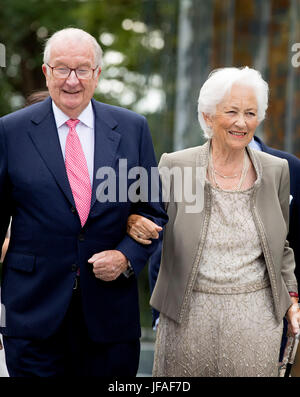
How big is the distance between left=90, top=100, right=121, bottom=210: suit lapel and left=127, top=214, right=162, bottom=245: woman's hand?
20cm

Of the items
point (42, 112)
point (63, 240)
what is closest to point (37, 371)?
point (63, 240)

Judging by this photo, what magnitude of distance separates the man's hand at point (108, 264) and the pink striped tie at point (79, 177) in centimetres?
17

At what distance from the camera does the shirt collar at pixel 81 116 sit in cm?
434

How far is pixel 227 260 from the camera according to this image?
4406 millimetres

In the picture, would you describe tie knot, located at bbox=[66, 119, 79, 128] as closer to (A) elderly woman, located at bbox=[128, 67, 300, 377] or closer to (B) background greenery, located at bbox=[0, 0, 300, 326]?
(A) elderly woman, located at bbox=[128, 67, 300, 377]

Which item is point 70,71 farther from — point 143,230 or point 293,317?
point 293,317

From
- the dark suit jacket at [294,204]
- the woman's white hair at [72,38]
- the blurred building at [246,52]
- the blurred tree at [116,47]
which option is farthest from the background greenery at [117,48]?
the woman's white hair at [72,38]

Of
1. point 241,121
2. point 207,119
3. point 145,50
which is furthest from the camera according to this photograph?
point 145,50

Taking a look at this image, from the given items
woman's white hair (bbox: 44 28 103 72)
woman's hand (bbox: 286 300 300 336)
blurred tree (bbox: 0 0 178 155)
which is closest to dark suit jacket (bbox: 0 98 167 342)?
woman's white hair (bbox: 44 28 103 72)

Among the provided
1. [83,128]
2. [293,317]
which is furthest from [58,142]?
[293,317]

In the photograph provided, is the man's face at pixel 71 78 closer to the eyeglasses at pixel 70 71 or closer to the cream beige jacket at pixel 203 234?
the eyeglasses at pixel 70 71

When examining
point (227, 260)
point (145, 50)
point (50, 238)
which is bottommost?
point (227, 260)

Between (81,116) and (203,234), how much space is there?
770 mm

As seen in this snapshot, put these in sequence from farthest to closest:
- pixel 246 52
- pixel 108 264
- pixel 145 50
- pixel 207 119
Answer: pixel 145 50 < pixel 246 52 < pixel 207 119 < pixel 108 264
